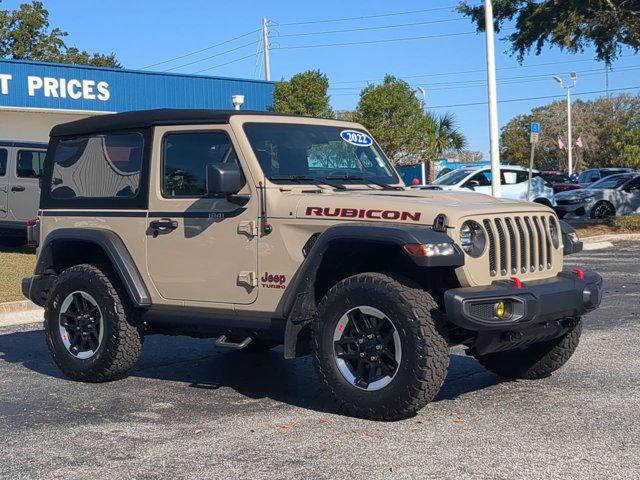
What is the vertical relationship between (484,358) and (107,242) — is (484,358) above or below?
below

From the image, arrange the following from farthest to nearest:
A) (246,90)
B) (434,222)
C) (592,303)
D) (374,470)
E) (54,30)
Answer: (54,30) < (246,90) < (592,303) < (434,222) < (374,470)

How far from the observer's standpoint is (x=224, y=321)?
6406mm

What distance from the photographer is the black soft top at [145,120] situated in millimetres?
6691

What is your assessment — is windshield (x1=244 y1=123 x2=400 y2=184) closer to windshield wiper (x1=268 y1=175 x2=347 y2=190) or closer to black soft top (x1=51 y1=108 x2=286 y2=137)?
windshield wiper (x1=268 y1=175 x2=347 y2=190)

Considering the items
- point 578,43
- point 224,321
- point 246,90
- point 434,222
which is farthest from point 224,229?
point 246,90

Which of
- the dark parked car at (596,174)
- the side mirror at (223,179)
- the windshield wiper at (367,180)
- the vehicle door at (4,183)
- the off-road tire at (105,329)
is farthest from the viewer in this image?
the dark parked car at (596,174)

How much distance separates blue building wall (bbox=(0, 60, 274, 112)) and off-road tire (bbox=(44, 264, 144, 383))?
832 inches

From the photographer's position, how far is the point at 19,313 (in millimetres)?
10977

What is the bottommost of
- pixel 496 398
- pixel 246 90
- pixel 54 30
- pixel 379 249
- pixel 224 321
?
pixel 496 398

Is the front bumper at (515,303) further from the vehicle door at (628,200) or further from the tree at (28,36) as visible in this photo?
the tree at (28,36)

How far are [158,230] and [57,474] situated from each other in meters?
2.37

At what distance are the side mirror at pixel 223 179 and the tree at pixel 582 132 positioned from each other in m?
76.1

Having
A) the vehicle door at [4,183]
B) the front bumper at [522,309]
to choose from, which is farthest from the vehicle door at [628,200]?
the front bumper at [522,309]

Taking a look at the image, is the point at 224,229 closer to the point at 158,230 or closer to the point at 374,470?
the point at 158,230
